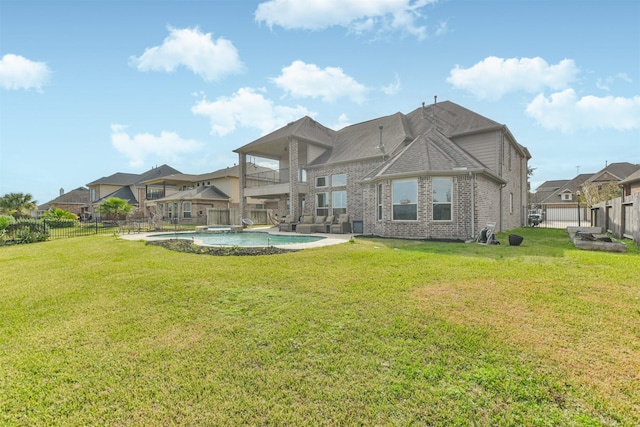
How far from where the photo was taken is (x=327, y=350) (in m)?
3.12

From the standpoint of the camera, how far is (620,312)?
3924mm

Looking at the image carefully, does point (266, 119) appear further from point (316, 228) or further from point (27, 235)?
point (27, 235)

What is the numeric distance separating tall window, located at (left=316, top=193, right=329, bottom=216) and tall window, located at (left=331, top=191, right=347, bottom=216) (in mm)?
527

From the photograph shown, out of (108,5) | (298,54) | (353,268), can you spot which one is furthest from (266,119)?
(353,268)

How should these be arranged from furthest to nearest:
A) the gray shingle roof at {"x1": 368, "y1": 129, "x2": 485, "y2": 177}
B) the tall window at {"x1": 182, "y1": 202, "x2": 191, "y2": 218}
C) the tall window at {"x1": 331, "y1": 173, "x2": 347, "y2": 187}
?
the tall window at {"x1": 182, "y1": 202, "x2": 191, "y2": 218} < the tall window at {"x1": 331, "y1": 173, "x2": 347, "y2": 187} < the gray shingle roof at {"x1": 368, "y1": 129, "x2": 485, "y2": 177}

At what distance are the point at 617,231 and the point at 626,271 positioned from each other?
31.3 feet

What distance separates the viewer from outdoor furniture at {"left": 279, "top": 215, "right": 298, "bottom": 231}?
20.0 metres

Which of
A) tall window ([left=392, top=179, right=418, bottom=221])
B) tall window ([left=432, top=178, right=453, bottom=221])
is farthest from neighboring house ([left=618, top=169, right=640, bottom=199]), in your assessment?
tall window ([left=392, top=179, right=418, bottom=221])

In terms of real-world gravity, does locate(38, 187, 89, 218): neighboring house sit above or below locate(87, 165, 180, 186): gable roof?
below

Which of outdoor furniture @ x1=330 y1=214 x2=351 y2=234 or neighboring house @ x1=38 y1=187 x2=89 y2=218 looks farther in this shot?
neighboring house @ x1=38 y1=187 x2=89 y2=218

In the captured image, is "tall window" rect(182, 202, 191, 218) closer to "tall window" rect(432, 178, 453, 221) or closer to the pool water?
the pool water

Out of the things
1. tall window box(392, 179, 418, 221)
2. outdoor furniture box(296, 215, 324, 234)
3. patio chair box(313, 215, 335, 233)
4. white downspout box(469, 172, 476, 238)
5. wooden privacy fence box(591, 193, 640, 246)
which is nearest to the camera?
wooden privacy fence box(591, 193, 640, 246)

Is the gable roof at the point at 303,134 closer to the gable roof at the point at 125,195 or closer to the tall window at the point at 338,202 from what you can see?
the tall window at the point at 338,202

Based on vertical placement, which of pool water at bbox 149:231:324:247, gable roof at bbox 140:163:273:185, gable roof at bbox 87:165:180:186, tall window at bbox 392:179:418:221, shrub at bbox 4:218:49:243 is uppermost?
gable roof at bbox 87:165:180:186
